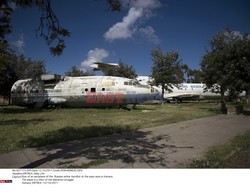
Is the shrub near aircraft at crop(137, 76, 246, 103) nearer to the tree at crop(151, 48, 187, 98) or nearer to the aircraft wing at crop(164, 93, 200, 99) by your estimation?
the aircraft wing at crop(164, 93, 200, 99)

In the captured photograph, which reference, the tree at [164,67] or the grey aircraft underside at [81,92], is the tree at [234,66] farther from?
the tree at [164,67]

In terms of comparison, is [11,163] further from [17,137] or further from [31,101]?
[31,101]

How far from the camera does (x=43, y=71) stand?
3067 centimetres

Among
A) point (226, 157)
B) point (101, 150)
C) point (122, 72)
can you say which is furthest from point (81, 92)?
point (122, 72)

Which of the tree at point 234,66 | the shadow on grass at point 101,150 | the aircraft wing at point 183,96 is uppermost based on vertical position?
the tree at point 234,66

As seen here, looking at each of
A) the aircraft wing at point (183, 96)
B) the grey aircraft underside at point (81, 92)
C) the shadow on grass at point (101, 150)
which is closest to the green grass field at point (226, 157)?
the shadow on grass at point (101, 150)

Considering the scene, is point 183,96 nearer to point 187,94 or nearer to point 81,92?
point 187,94

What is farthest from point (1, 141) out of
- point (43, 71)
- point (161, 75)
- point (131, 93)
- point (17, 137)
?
point (43, 71)

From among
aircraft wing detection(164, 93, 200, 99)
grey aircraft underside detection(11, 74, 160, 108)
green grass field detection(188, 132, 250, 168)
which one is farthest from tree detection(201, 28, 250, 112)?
aircraft wing detection(164, 93, 200, 99)

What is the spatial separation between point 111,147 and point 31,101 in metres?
16.7

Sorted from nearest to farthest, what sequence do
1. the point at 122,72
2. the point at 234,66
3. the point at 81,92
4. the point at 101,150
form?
the point at 101,150 → the point at 234,66 → the point at 81,92 → the point at 122,72

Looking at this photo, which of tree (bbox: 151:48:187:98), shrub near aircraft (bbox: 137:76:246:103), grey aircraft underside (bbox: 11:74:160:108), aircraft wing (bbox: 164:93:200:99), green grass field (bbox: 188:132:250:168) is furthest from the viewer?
shrub near aircraft (bbox: 137:76:246:103)

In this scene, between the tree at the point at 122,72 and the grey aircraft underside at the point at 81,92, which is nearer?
the grey aircraft underside at the point at 81,92

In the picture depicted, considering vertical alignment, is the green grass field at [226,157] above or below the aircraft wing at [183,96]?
below
